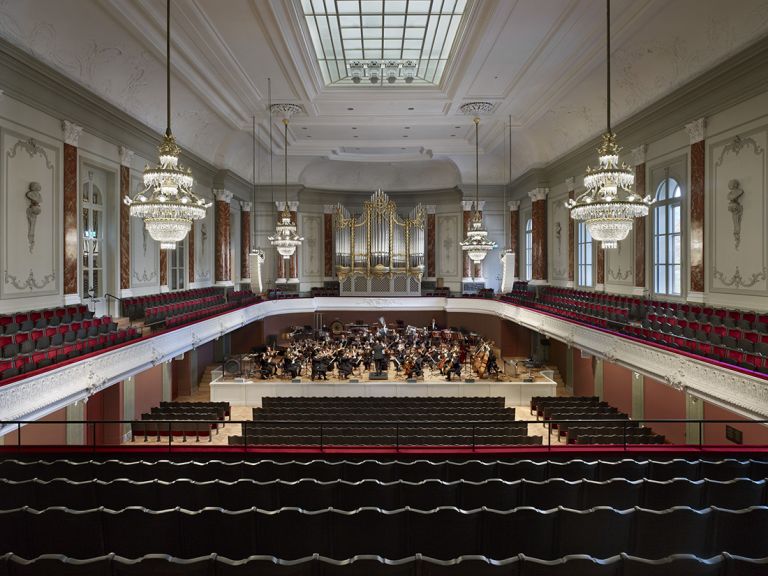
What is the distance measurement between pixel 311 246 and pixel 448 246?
6465 millimetres

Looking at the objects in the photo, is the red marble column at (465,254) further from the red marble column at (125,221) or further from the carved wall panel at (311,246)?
the red marble column at (125,221)

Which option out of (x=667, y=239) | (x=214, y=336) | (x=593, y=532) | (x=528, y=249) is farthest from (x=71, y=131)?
(x=528, y=249)

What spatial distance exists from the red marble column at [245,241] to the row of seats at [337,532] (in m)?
17.7

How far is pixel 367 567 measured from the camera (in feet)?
10.00

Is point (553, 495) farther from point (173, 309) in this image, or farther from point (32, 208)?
point (173, 309)

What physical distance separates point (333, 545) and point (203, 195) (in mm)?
15900

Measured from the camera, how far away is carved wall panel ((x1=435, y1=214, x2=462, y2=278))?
2308cm

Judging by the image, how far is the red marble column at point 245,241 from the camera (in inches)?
834

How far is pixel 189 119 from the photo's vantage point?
Answer: 14672mm

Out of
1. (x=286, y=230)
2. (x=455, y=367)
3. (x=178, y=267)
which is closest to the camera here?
(x=455, y=367)

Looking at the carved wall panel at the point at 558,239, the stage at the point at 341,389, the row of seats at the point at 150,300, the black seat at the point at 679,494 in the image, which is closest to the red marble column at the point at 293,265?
the row of seats at the point at 150,300

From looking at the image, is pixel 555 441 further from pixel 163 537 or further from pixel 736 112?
pixel 163 537

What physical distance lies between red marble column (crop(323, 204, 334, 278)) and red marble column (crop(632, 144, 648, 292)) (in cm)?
1391

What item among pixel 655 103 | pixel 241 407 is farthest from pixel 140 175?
pixel 655 103
